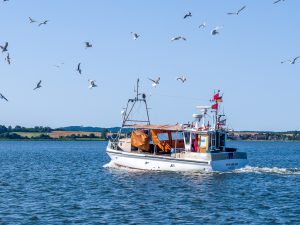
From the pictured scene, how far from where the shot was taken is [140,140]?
5194 cm

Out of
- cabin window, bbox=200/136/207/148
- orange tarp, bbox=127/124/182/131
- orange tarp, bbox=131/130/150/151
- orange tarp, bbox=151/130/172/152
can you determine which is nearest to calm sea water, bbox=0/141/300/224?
orange tarp, bbox=131/130/150/151

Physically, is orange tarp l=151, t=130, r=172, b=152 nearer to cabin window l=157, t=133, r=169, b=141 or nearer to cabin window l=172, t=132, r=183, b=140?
cabin window l=157, t=133, r=169, b=141

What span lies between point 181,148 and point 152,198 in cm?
1567

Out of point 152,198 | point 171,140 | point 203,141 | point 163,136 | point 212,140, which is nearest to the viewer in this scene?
point 152,198

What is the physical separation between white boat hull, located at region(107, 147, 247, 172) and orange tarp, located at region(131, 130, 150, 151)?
953 millimetres

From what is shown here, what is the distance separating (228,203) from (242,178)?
44.7 feet

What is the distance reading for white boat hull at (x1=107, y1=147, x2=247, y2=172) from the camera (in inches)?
1896

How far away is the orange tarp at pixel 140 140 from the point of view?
51750 mm

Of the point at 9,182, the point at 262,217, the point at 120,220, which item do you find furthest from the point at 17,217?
the point at 9,182

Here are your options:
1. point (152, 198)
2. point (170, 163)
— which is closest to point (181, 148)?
point (170, 163)

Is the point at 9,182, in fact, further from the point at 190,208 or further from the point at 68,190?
the point at 190,208

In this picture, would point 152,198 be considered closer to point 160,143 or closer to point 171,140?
point 160,143

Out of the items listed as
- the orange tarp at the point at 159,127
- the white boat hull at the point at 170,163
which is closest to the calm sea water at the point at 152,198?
the white boat hull at the point at 170,163

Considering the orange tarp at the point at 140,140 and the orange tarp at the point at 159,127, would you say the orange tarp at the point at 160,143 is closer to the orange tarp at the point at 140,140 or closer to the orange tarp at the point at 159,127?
the orange tarp at the point at 159,127
